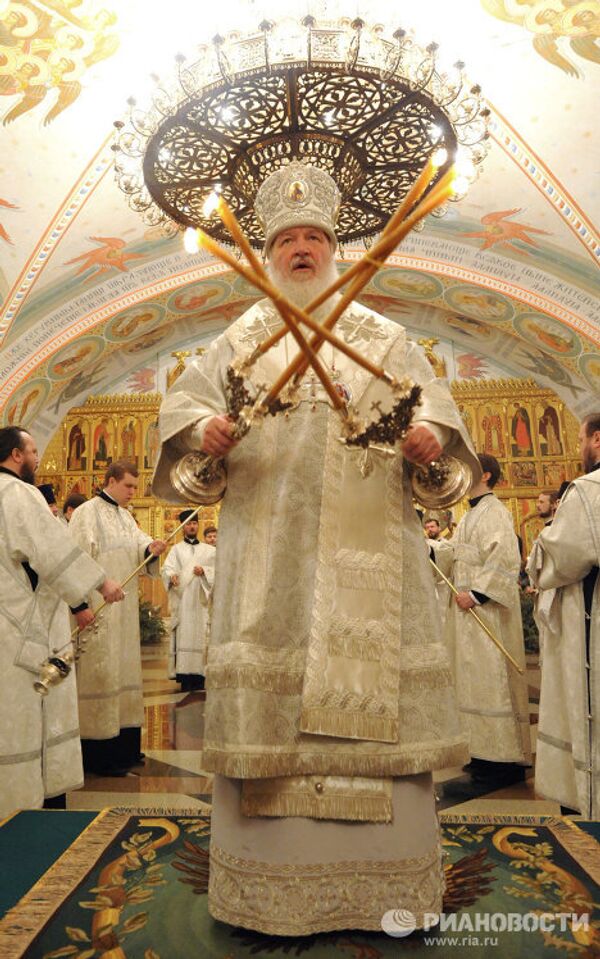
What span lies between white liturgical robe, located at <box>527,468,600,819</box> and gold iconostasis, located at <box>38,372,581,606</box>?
1236 cm

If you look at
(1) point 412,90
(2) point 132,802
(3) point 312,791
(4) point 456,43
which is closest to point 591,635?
(3) point 312,791

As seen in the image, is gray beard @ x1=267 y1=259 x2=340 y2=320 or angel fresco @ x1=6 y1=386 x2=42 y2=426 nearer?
gray beard @ x1=267 y1=259 x2=340 y2=320

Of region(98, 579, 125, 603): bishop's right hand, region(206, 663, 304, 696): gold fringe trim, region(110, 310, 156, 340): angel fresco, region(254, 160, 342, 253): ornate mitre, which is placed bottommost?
region(206, 663, 304, 696): gold fringe trim

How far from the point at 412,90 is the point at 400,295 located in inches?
387

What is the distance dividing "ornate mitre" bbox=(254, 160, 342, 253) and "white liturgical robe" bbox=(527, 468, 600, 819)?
197 centimetres

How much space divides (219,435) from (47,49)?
763cm

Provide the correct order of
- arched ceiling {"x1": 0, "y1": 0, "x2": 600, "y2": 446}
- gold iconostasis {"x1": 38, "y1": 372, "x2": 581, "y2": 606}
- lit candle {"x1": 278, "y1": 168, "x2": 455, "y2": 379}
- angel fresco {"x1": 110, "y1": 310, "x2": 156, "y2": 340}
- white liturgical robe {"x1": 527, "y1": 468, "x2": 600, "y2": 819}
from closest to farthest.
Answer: lit candle {"x1": 278, "y1": 168, "x2": 455, "y2": 379}, white liturgical robe {"x1": 527, "y1": 468, "x2": 600, "y2": 819}, arched ceiling {"x1": 0, "y1": 0, "x2": 600, "y2": 446}, angel fresco {"x1": 110, "y1": 310, "x2": 156, "y2": 340}, gold iconostasis {"x1": 38, "y1": 372, "x2": 581, "y2": 606}

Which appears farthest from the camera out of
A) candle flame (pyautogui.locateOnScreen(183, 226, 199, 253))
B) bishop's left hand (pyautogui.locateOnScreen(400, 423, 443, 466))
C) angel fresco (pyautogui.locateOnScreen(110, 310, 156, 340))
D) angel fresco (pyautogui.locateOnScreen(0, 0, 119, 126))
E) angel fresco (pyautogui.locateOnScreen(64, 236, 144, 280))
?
angel fresco (pyautogui.locateOnScreen(110, 310, 156, 340))

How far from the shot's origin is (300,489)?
221 centimetres

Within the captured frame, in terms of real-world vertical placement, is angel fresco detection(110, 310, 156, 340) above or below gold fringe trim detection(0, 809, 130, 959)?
above

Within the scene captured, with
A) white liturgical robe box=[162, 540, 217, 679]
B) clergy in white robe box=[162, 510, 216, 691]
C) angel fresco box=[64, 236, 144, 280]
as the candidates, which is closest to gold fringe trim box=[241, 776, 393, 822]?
clergy in white robe box=[162, 510, 216, 691]

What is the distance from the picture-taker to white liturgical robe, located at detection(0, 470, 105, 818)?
345cm

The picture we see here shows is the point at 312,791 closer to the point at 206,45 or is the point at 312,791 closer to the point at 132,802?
the point at 132,802

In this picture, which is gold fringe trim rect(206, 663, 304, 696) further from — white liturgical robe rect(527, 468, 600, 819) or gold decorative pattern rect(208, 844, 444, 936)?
white liturgical robe rect(527, 468, 600, 819)
